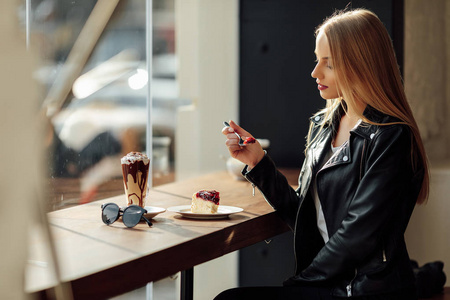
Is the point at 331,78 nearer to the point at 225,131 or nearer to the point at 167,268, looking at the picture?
the point at 225,131

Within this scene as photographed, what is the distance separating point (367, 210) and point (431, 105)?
234 centimetres

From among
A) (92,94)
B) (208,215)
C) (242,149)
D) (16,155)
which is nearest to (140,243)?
(208,215)

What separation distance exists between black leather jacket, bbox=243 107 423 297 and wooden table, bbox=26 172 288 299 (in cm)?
24

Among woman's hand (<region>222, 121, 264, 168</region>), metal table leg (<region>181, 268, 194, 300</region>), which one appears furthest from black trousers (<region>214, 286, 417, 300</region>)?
woman's hand (<region>222, 121, 264, 168</region>)

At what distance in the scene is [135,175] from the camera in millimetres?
Result: 1702

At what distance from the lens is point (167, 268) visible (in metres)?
1.28

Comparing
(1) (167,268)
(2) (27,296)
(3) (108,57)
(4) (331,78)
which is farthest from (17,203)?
(3) (108,57)

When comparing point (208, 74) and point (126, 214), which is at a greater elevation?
point (208, 74)

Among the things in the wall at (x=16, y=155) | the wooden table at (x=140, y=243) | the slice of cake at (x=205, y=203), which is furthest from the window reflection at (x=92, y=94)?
the wall at (x=16, y=155)

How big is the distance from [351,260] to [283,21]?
173 cm

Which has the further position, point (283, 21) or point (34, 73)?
point (283, 21)

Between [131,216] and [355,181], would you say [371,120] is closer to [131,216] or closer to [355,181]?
[355,181]

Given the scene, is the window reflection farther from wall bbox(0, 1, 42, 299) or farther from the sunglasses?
wall bbox(0, 1, 42, 299)

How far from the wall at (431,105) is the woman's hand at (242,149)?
54.5 inches
